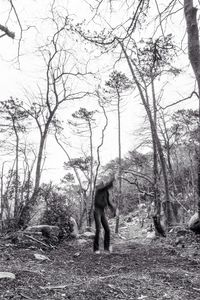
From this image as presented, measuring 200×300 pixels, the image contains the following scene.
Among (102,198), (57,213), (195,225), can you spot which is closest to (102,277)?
(102,198)

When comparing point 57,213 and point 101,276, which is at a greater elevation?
point 57,213

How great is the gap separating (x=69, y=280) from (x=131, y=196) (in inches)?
1159

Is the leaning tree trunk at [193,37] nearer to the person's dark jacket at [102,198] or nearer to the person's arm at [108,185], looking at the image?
the person's arm at [108,185]

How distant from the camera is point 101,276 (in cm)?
385

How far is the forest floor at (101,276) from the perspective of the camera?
117 inches

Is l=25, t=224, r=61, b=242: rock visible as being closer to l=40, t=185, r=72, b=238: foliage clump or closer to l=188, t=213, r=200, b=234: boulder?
l=40, t=185, r=72, b=238: foliage clump

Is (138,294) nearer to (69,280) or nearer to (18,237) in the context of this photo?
(69,280)

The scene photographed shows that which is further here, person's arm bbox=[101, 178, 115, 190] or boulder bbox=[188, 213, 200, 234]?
boulder bbox=[188, 213, 200, 234]

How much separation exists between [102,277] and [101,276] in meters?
0.18

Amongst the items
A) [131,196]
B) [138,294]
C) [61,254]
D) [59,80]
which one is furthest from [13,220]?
[131,196]

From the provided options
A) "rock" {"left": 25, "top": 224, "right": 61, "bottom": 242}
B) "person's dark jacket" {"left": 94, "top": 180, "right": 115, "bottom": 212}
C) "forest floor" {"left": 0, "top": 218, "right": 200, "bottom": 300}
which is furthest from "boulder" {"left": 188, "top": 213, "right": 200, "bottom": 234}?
"rock" {"left": 25, "top": 224, "right": 61, "bottom": 242}

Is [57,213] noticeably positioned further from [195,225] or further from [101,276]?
[101,276]

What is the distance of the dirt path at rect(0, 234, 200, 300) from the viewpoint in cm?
296

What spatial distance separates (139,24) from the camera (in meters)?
4.08
